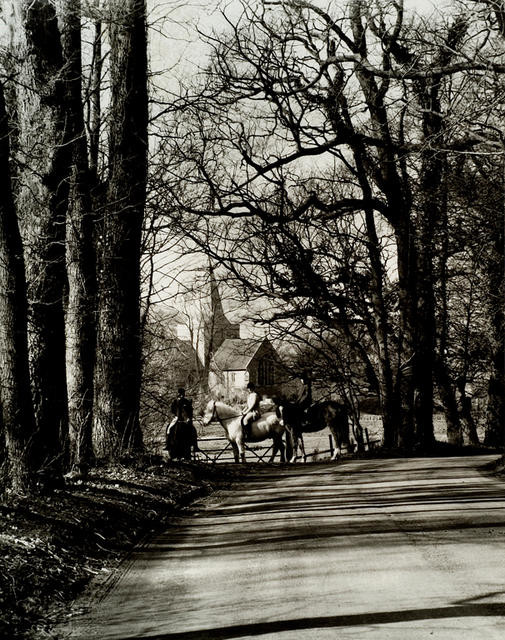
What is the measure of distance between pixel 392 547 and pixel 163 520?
12.3 feet

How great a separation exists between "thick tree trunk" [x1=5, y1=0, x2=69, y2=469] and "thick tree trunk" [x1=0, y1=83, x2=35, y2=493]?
744 millimetres

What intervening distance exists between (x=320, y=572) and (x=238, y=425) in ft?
62.5

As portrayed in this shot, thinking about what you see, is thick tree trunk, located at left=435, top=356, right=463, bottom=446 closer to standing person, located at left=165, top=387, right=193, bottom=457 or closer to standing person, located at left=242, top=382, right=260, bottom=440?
standing person, located at left=242, top=382, right=260, bottom=440

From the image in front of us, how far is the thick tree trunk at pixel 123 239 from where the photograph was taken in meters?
16.9

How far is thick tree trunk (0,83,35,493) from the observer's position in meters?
10.9

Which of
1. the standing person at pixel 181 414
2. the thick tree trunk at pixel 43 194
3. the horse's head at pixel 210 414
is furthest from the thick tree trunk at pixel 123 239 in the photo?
the horse's head at pixel 210 414

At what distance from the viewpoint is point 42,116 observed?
12.9 metres

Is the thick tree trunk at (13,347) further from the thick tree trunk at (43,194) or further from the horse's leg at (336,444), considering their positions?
the horse's leg at (336,444)

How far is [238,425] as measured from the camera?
89.7 ft

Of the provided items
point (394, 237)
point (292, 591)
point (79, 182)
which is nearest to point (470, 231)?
point (394, 237)

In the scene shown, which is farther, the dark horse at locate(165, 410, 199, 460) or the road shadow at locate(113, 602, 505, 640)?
the dark horse at locate(165, 410, 199, 460)

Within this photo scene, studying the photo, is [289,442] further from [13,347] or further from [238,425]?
[13,347]

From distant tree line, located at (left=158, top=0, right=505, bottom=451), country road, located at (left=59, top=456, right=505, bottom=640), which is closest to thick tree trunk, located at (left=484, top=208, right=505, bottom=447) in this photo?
distant tree line, located at (left=158, top=0, right=505, bottom=451)

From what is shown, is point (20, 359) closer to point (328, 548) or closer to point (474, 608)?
point (328, 548)
